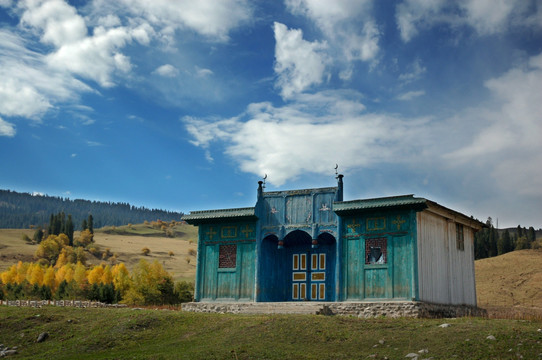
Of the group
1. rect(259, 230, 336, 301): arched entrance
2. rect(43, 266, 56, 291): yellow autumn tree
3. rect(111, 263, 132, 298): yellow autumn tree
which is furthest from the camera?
rect(43, 266, 56, 291): yellow autumn tree

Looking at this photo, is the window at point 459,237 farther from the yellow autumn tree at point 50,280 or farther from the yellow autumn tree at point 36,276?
the yellow autumn tree at point 36,276

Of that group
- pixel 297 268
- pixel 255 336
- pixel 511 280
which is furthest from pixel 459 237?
pixel 511 280

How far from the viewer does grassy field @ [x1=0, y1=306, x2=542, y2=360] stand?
16469 millimetres

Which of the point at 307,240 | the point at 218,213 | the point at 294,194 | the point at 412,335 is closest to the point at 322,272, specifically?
the point at 307,240

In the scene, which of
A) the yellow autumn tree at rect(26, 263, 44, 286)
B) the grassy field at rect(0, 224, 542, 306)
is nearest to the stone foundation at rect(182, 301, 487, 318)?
the grassy field at rect(0, 224, 542, 306)

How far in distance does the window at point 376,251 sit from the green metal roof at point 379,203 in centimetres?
149

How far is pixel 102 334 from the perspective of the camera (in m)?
22.0

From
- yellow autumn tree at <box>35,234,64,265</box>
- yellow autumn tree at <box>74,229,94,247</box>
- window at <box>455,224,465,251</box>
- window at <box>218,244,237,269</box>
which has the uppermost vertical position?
yellow autumn tree at <box>74,229,94,247</box>

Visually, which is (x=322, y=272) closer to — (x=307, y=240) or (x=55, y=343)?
(x=307, y=240)

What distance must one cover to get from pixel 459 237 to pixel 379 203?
19.5 ft

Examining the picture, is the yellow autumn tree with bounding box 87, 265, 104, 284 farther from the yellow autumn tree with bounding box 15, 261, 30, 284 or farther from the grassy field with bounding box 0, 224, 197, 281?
the grassy field with bounding box 0, 224, 197, 281

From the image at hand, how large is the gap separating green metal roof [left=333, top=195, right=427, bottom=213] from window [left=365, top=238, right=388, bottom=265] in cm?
149

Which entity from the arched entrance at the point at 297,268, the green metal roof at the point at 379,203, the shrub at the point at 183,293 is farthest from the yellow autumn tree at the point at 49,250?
the green metal roof at the point at 379,203

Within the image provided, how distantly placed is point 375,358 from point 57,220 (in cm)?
13024
